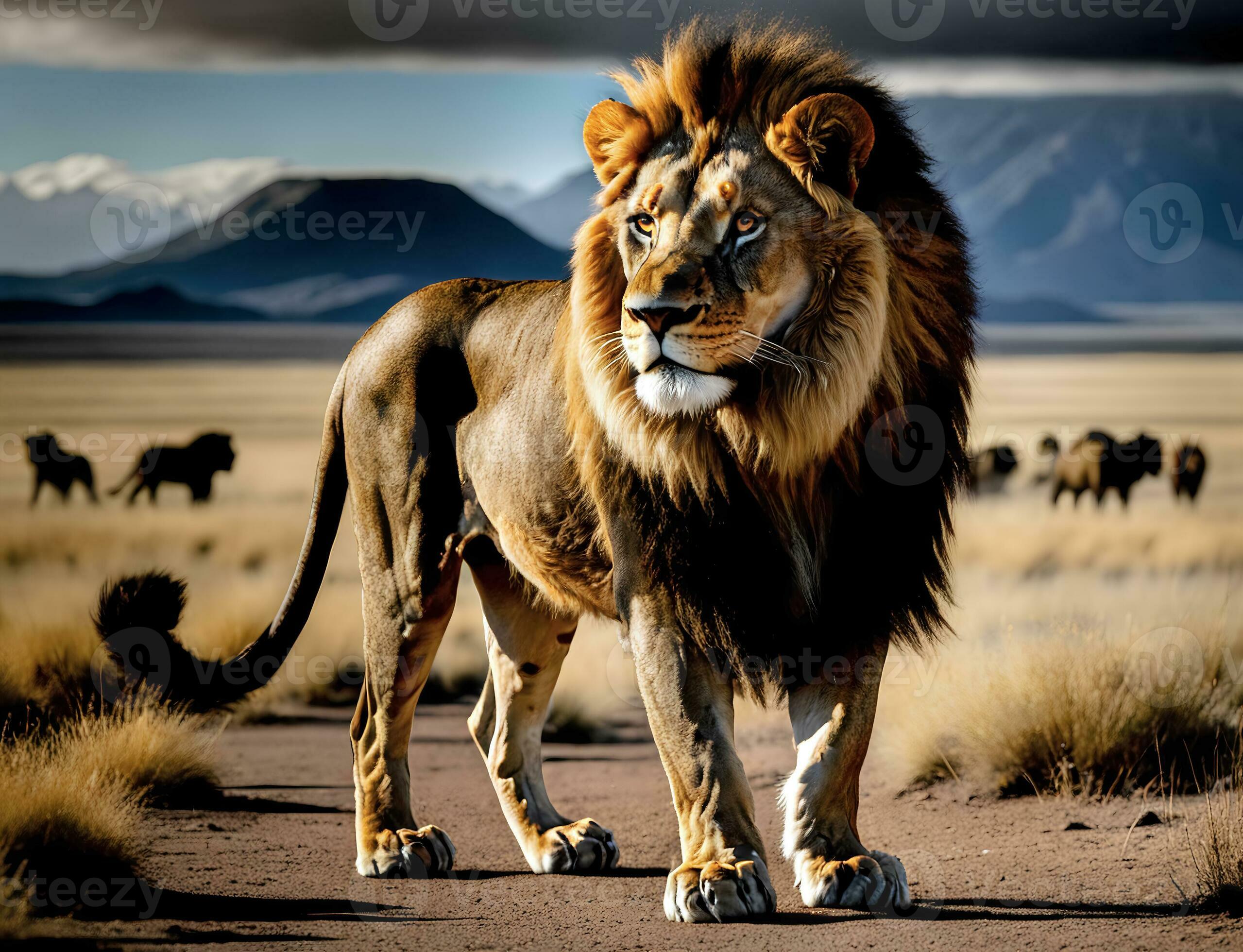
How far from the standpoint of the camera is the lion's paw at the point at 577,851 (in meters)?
6.46

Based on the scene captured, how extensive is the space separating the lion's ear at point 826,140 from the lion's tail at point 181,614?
261cm

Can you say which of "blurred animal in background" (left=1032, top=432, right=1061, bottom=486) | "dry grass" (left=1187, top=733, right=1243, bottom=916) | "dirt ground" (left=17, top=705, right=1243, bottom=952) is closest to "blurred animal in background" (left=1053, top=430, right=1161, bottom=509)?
"blurred animal in background" (left=1032, top=432, right=1061, bottom=486)

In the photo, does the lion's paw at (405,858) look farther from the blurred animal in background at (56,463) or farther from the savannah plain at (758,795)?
the blurred animal in background at (56,463)

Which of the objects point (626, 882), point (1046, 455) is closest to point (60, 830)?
point (626, 882)

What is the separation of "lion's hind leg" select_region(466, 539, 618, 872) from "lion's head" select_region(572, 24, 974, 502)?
172cm

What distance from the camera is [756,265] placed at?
4.72 m

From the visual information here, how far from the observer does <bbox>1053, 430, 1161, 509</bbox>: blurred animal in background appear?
80.5 ft

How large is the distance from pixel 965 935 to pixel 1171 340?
4721 inches

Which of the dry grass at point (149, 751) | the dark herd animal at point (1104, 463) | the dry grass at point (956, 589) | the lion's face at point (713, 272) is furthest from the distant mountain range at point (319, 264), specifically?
the lion's face at point (713, 272)

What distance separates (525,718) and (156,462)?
20.9m

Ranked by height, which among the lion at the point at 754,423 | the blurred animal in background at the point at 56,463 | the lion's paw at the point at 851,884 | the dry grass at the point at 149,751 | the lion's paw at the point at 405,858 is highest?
the lion at the point at 754,423

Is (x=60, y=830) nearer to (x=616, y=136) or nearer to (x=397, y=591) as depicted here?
(x=397, y=591)

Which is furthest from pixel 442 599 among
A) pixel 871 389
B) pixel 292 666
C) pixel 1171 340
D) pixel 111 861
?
pixel 1171 340

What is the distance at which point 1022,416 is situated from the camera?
66.8m
